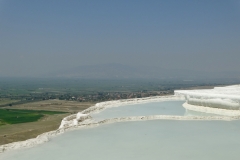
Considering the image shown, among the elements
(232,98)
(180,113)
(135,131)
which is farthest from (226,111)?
(135,131)

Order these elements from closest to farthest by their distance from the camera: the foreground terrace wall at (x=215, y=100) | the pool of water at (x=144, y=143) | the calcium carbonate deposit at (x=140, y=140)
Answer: the pool of water at (x=144, y=143) < the calcium carbonate deposit at (x=140, y=140) < the foreground terrace wall at (x=215, y=100)

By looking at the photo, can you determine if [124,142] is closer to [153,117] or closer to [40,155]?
Result: [40,155]

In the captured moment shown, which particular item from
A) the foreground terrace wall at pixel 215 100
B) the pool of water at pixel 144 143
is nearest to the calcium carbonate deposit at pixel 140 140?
the pool of water at pixel 144 143

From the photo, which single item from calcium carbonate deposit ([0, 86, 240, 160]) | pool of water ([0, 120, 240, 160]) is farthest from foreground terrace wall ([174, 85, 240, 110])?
pool of water ([0, 120, 240, 160])

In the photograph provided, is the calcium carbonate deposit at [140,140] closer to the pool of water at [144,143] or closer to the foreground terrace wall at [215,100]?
the pool of water at [144,143]

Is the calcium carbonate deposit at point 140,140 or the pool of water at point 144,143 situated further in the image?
the calcium carbonate deposit at point 140,140

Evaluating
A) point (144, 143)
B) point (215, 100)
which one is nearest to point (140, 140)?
point (144, 143)

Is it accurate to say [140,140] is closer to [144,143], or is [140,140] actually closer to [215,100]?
[144,143]

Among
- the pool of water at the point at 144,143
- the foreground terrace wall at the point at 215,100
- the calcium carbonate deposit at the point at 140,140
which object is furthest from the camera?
the foreground terrace wall at the point at 215,100
